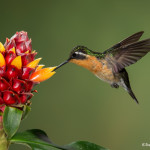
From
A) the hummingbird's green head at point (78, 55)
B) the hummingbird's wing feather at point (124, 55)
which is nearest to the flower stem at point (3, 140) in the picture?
the hummingbird's green head at point (78, 55)

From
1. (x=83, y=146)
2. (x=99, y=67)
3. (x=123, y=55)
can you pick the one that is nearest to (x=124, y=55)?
(x=123, y=55)

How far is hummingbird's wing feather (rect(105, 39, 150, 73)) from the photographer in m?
0.98

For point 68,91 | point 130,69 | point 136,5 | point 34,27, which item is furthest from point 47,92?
point 136,5

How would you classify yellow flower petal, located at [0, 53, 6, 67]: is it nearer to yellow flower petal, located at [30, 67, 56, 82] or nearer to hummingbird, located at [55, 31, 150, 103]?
yellow flower petal, located at [30, 67, 56, 82]

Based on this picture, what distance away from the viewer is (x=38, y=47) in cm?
231

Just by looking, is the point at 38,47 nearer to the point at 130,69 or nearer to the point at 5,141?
the point at 130,69

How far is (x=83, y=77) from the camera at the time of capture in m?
2.39

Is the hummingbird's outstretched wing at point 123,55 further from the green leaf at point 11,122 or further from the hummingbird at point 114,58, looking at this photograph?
the green leaf at point 11,122

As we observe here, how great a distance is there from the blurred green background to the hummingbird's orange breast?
4.07 feet

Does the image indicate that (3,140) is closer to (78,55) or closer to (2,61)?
(2,61)

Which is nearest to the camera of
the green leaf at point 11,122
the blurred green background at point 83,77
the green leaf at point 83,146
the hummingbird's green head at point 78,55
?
the green leaf at point 11,122

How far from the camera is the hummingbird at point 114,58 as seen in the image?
0.94 m

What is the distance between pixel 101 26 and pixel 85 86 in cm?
51

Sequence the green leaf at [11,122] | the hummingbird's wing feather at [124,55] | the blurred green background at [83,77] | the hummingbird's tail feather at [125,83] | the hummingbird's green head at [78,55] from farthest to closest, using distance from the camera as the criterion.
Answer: the blurred green background at [83,77], the hummingbird's tail feather at [125,83], the hummingbird's wing feather at [124,55], the hummingbird's green head at [78,55], the green leaf at [11,122]
